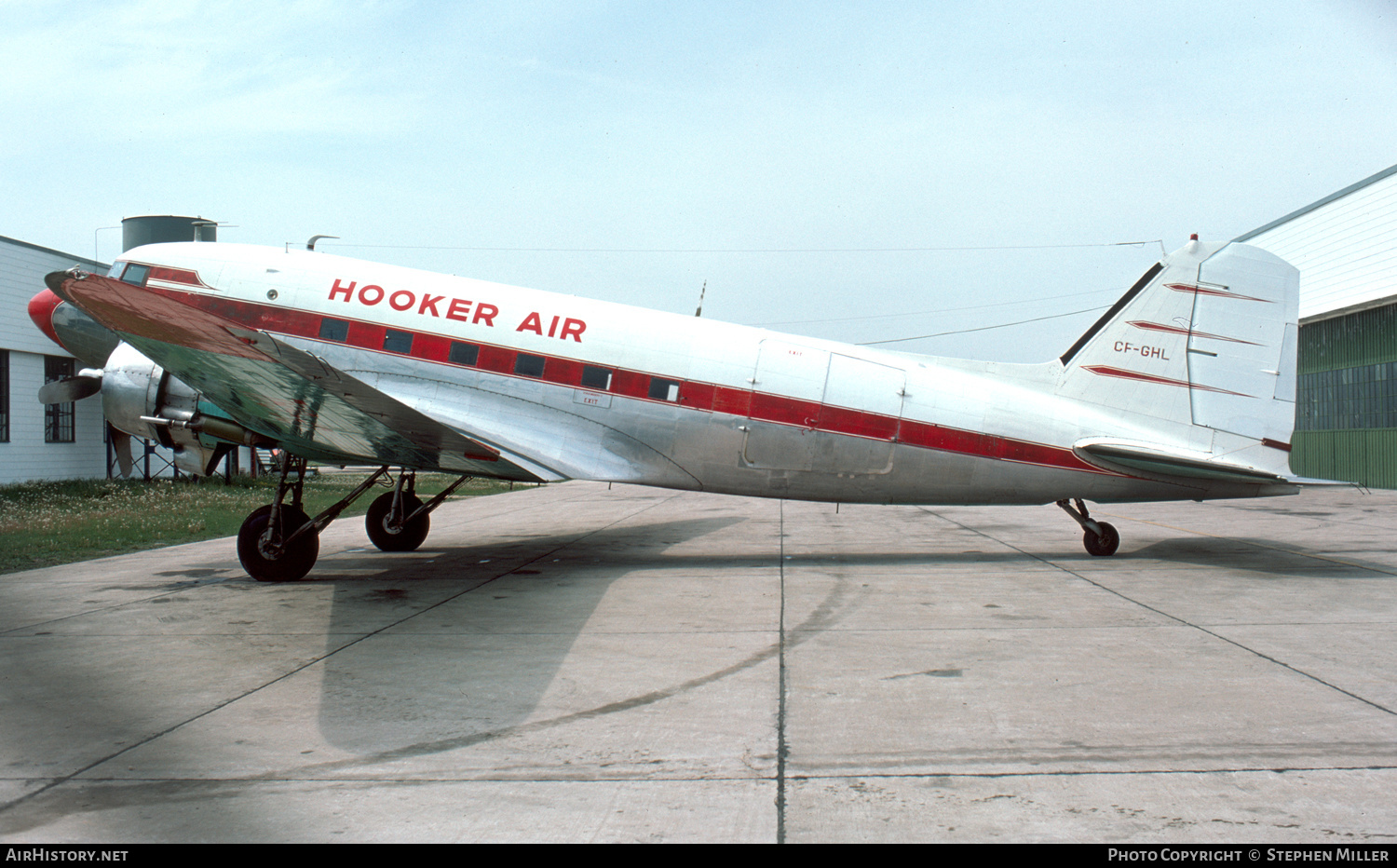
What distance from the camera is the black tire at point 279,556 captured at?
426 inches

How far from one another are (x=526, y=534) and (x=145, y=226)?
16.1 meters

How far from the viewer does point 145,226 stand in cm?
2447

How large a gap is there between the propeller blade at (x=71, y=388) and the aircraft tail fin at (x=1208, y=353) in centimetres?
1323

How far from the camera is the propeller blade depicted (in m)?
12.2

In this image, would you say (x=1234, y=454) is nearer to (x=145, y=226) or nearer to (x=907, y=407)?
(x=907, y=407)

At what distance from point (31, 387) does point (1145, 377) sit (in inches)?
1188

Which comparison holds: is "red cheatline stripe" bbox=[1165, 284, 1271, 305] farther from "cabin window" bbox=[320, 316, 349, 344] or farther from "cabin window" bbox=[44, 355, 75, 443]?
"cabin window" bbox=[44, 355, 75, 443]

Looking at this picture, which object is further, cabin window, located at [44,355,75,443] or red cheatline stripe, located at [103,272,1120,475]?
cabin window, located at [44,355,75,443]

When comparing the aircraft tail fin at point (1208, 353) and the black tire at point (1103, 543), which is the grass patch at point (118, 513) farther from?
the aircraft tail fin at point (1208, 353)

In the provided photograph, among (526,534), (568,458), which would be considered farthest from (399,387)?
(526,534)

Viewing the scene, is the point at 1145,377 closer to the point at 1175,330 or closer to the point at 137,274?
the point at 1175,330

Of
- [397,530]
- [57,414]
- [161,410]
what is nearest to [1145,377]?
[397,530]

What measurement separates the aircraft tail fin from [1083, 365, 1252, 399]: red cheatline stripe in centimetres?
1

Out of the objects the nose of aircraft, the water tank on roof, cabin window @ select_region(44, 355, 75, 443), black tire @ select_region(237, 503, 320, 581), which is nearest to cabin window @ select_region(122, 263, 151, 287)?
the nose of aircraft
